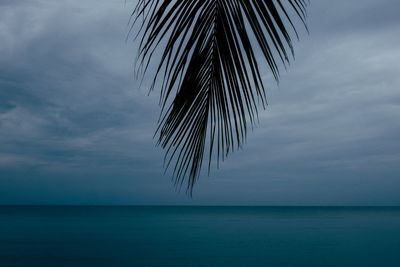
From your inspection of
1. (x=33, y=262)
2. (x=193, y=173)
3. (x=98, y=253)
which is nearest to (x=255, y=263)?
(x=98, y=253)

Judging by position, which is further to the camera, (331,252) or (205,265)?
(331,252)

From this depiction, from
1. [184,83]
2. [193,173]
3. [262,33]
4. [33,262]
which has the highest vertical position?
[262,33]

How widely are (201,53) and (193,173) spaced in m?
0.34

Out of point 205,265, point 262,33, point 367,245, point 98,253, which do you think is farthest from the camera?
point 367,245

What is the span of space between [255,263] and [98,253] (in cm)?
1009

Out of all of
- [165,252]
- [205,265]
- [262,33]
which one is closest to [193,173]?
[262,33]

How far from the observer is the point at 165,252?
82.1ft

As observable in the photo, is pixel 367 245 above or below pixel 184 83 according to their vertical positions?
below

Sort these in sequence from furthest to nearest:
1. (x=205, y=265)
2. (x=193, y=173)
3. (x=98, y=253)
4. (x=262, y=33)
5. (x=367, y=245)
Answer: (x=367, y=245), (x=98, y=253), (x=205, y=265), (x=193, y=173), (x=262, y=33)

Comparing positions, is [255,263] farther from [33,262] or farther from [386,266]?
[33,262]

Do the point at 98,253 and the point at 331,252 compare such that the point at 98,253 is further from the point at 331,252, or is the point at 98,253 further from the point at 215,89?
the point at 215,89

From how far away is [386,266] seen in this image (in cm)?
2028

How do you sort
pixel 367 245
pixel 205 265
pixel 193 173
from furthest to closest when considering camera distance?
pixel 367 245, pixel 205 265, pixel 193 173

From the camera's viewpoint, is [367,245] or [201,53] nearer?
[201,53]
